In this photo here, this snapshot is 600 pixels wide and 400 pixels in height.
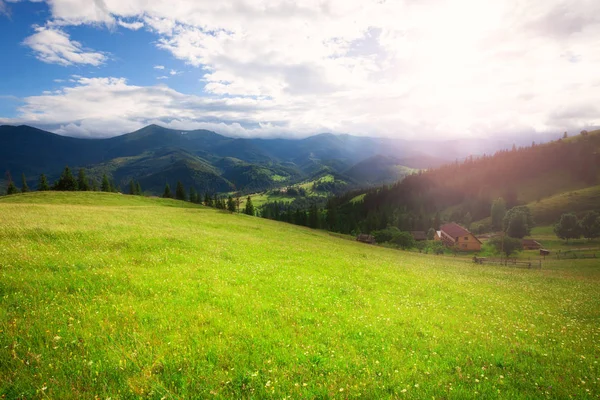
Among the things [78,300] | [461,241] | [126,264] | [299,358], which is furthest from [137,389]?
[461,241]

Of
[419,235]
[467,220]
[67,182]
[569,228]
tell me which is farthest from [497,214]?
Result: [67,182]

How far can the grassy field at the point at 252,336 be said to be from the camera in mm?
6789

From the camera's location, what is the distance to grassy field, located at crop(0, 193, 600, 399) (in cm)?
679

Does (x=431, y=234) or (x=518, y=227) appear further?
(x=431, y=234)

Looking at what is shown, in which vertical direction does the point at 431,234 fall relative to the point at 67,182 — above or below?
below

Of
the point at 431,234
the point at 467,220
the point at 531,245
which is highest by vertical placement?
the point at 467,220

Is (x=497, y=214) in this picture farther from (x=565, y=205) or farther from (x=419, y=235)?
(x=565, y=205)

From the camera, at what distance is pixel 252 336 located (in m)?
9.02

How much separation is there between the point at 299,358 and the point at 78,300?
872cm

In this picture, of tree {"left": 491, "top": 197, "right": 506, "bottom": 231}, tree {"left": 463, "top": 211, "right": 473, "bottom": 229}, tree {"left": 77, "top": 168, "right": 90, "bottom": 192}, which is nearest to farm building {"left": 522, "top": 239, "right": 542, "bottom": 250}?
tree {"left": 491, "top": 197, "right": 506, "bottom": 231}

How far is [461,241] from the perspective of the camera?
410 feet

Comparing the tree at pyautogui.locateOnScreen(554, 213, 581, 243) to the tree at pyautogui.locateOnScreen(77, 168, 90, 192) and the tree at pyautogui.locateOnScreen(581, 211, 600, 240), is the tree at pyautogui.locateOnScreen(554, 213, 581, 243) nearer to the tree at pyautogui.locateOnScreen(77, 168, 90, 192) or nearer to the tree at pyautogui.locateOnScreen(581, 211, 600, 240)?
the tree at pyautogui.locateOnScreen(581, 211, 600, 240)

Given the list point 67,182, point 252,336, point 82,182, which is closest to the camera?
point 252,336

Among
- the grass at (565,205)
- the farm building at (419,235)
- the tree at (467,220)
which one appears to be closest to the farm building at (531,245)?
the farm building at (419,235)
